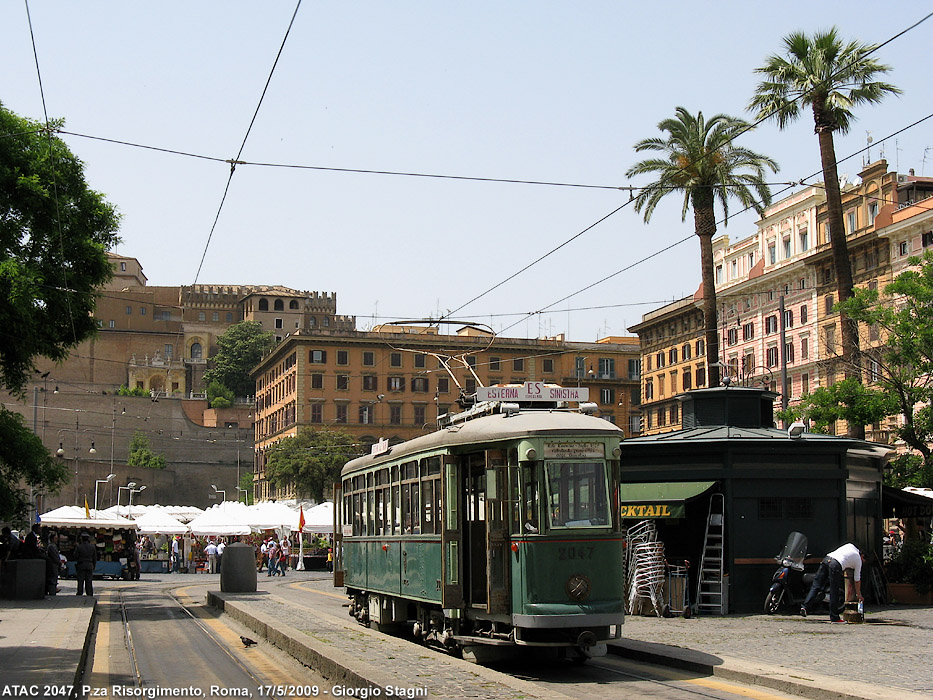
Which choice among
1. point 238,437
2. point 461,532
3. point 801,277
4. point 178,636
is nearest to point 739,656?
point 461,532

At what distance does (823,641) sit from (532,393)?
539 cm

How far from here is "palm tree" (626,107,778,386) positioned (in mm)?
37688

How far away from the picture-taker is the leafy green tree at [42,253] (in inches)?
1113

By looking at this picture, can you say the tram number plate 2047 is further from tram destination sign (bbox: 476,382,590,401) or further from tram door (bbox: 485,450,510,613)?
tram destination sign (bbox: 476,382,590,401)

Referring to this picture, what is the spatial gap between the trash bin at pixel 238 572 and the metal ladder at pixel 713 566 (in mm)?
12889

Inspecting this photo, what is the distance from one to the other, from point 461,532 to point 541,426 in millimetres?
1754

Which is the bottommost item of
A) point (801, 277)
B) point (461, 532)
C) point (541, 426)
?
point (461, 532)

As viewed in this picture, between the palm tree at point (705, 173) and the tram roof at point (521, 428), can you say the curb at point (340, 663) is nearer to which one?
the tram roof at point (521, 428)

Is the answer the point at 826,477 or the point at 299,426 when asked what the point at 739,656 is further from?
the point at 299,426

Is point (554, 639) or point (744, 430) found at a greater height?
point (744, 430)

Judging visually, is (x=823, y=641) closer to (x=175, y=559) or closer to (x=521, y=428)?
(x=521, y=428)

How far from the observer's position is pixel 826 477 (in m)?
22.1

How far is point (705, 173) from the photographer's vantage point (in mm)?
37594

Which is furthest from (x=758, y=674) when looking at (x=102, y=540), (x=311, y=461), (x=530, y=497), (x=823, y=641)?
(x=311, y=461)
